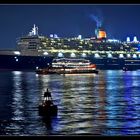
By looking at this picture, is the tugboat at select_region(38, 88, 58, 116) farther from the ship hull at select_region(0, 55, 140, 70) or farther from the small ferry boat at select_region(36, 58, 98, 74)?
the ship hull at select_region(0, 55, 140, 70)

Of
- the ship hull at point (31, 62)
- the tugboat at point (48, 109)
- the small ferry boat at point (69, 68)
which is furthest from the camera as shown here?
the ship hull at point (31, 62)

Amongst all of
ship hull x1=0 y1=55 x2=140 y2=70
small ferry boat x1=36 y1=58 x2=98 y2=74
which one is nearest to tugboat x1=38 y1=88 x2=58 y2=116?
small ferry boat x1=36 y1=58 x2=98 y2=74

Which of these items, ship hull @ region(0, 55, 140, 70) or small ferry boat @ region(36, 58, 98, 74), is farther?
ship hull @ region(0, 55, 140, 70)

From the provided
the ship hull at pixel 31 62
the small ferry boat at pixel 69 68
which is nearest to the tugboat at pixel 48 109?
the small ferry boat at pixel 69 68

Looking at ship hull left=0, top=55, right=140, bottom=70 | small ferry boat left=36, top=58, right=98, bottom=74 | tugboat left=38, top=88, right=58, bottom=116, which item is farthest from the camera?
ship hull left=0, top=55, right=140, bottom=70

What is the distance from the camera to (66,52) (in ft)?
108

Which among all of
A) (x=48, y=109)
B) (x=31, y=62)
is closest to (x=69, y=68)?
(x=31, y=62)

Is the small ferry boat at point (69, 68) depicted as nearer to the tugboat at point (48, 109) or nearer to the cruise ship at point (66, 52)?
the cruise ship at point (66, 52)

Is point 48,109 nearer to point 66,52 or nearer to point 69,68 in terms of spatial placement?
point 69,68

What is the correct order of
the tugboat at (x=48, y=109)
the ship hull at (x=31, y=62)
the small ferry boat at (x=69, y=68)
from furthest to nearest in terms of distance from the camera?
the ship hull at (x=31, y=62), the small ferry boat at (x=69, y=68), the tugboat at (x=48, y=109)

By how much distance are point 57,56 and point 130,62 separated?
7590 millimetres

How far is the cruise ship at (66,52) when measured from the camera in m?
31.2

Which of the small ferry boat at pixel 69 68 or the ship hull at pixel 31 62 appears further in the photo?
the ship hull at pixel 31 62

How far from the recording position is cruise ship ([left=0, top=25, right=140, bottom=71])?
31.2 m
